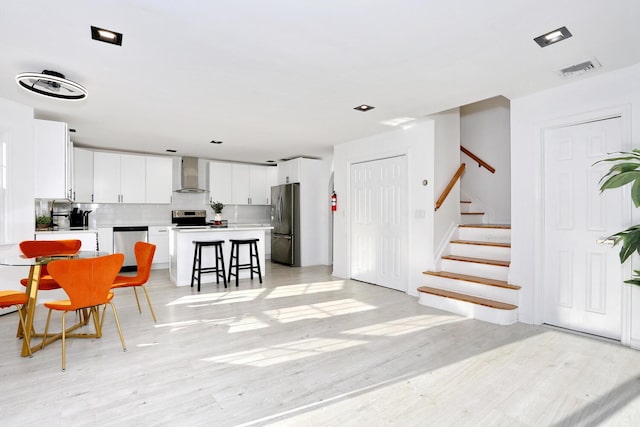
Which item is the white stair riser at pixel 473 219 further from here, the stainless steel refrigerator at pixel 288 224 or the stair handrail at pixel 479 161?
the stainless steel refrigerator at pixel 288 224

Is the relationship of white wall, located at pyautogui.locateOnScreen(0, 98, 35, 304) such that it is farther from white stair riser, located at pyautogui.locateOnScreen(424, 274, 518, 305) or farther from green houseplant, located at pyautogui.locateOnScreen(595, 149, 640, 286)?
green houseplant, located at pyautogui.locateOnScreen(595, 149, 640, 286)

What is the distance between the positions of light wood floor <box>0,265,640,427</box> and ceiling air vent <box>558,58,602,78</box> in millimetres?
2528

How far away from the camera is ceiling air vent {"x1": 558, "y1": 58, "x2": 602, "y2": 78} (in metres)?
2.96

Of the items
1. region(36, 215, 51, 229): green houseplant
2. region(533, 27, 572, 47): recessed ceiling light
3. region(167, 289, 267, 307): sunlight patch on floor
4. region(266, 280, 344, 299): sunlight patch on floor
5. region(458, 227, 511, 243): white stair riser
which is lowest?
region(167, 289, 267, 307): sunlight patch on floor

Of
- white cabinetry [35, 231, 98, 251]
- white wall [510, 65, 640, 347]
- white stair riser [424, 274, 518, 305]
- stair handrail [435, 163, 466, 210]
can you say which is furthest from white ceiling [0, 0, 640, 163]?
white stair riser [424, 274, 518, 305]

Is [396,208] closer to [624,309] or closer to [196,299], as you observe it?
[624,309]

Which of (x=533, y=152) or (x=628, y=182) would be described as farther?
(x=533, y=152)

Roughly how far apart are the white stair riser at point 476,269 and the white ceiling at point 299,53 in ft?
6.77

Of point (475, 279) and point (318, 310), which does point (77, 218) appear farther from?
point (475, 279)

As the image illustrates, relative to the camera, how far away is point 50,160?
4.54 m

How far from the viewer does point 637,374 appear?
2.56 metres

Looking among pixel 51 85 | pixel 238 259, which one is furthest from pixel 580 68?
pixel 238 259

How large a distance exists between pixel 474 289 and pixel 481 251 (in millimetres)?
668

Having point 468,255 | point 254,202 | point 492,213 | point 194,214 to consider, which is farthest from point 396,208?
point 194,214
